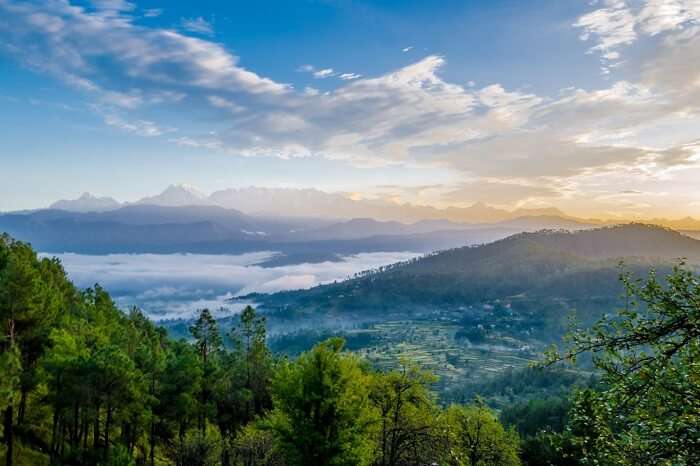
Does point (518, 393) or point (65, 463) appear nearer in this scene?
point (65, 463)

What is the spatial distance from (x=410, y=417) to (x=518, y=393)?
163018 mm

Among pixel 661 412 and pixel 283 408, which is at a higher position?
pixel 661 412

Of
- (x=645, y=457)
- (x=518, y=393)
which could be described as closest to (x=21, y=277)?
(x=645, y=457)

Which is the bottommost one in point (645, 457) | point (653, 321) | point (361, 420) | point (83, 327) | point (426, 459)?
point (426, 459)

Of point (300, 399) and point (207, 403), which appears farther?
point (207, 403)

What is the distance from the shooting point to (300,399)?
1017 inches

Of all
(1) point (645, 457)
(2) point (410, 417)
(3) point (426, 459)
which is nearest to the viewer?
(1) point (645, 457)

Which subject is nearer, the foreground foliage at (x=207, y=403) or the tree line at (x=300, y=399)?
the tree line at (x=300, y=399)

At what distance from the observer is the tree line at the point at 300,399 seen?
8.93m

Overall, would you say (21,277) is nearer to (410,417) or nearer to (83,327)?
(83,327)

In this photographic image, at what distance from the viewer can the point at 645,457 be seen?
834cm

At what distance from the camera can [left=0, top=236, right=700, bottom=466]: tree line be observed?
893cm

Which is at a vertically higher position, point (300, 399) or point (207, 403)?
point (300, 399)

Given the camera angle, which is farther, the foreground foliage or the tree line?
the foreground foliage
